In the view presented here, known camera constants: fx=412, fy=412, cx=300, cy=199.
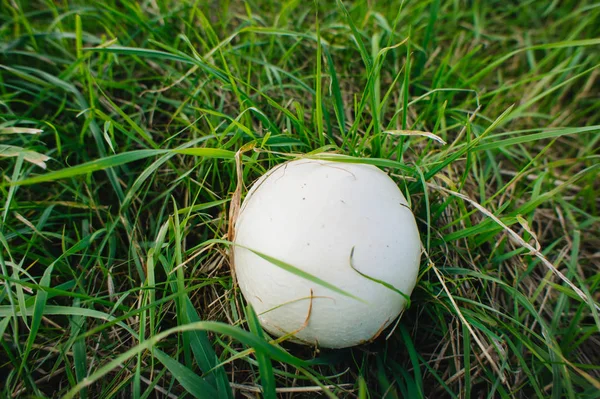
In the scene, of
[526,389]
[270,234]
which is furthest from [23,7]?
[526,389]

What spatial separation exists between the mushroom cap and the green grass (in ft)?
0.30

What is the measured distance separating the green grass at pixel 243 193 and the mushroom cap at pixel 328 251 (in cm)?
9

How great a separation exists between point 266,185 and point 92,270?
27.3 inches

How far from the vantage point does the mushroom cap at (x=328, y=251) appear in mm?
1118

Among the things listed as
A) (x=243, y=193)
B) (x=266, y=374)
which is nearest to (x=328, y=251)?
(x=266, y=374)

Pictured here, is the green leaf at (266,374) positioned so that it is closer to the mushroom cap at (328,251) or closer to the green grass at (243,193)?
the green grass at (243,193)

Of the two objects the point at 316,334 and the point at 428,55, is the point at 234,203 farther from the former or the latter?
the point at 428,55

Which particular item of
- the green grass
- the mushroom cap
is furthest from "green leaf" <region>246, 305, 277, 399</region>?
the mushroom cap

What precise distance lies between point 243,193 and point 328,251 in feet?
1.63

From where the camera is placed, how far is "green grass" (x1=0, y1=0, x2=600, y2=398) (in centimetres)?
127

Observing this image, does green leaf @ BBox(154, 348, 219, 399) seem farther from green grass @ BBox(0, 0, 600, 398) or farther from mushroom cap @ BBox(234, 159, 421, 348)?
mushroom cap @ BBox(234, 159, 421, 348)

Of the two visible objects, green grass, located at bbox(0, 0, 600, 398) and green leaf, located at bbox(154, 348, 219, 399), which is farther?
green grass, located at bbox(0, 0, 600, 398)

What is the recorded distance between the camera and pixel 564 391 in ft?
4.47

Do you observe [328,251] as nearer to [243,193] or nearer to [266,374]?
[266,374]
